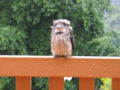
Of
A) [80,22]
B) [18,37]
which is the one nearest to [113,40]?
[80,22]

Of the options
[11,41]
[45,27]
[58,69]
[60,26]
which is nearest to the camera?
[58,69]

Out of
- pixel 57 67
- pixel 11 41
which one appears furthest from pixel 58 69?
pixel 11 41

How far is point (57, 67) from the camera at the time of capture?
1.74 m

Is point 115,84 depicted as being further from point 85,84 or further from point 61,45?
point 61,45

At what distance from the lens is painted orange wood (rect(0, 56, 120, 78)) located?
1.72 metres

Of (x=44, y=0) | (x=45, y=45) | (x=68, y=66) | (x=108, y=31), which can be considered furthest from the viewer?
(x=108, y=31)

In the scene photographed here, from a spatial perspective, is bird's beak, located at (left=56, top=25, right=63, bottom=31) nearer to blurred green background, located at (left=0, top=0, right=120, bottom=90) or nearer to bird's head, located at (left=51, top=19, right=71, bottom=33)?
bird's head, located at (left=51, top=19, right=71, bottom=33)

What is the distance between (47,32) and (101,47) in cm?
179

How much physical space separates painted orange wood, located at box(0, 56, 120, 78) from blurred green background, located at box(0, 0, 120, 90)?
7.40m

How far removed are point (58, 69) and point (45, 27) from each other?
344 inches

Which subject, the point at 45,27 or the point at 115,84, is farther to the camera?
the point at 45,27

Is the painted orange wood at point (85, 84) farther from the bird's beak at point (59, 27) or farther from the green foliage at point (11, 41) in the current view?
the green foliage at point (11, 41)

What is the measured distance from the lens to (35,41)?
10.4 meters

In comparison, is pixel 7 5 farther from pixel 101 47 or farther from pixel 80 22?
pixel 101 47
